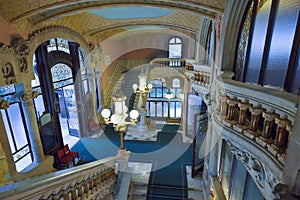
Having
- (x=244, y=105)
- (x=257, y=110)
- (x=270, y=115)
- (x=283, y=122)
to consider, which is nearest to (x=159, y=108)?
(x=244, y=105)

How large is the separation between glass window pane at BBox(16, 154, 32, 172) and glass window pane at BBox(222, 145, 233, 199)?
201 inches

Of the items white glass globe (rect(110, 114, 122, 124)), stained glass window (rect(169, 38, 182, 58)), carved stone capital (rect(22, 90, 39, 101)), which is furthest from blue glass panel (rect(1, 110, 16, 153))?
stained glass window (rect(169, 38, 182, 58))

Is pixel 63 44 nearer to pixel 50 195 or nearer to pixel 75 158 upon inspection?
pixel 75 158

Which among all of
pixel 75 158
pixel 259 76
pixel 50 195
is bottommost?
pixel 75 158

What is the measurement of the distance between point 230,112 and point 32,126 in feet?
16.7

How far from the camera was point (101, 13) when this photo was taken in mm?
5969

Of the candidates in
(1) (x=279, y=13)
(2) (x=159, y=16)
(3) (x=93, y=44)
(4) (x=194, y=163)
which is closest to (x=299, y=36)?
(1) (x=279, y=13)

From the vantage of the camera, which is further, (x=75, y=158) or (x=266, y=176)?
(x=75, y=158)

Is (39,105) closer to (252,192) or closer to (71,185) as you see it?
(71,185)

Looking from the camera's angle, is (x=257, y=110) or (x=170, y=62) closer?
(x=257, y=110)

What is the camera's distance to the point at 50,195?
2.24 m

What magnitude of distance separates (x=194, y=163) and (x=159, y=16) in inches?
198

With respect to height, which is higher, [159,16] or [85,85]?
[159,16]

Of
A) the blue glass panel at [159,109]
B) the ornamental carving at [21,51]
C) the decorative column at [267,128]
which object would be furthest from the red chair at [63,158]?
the blue glass panel at [159,109]
